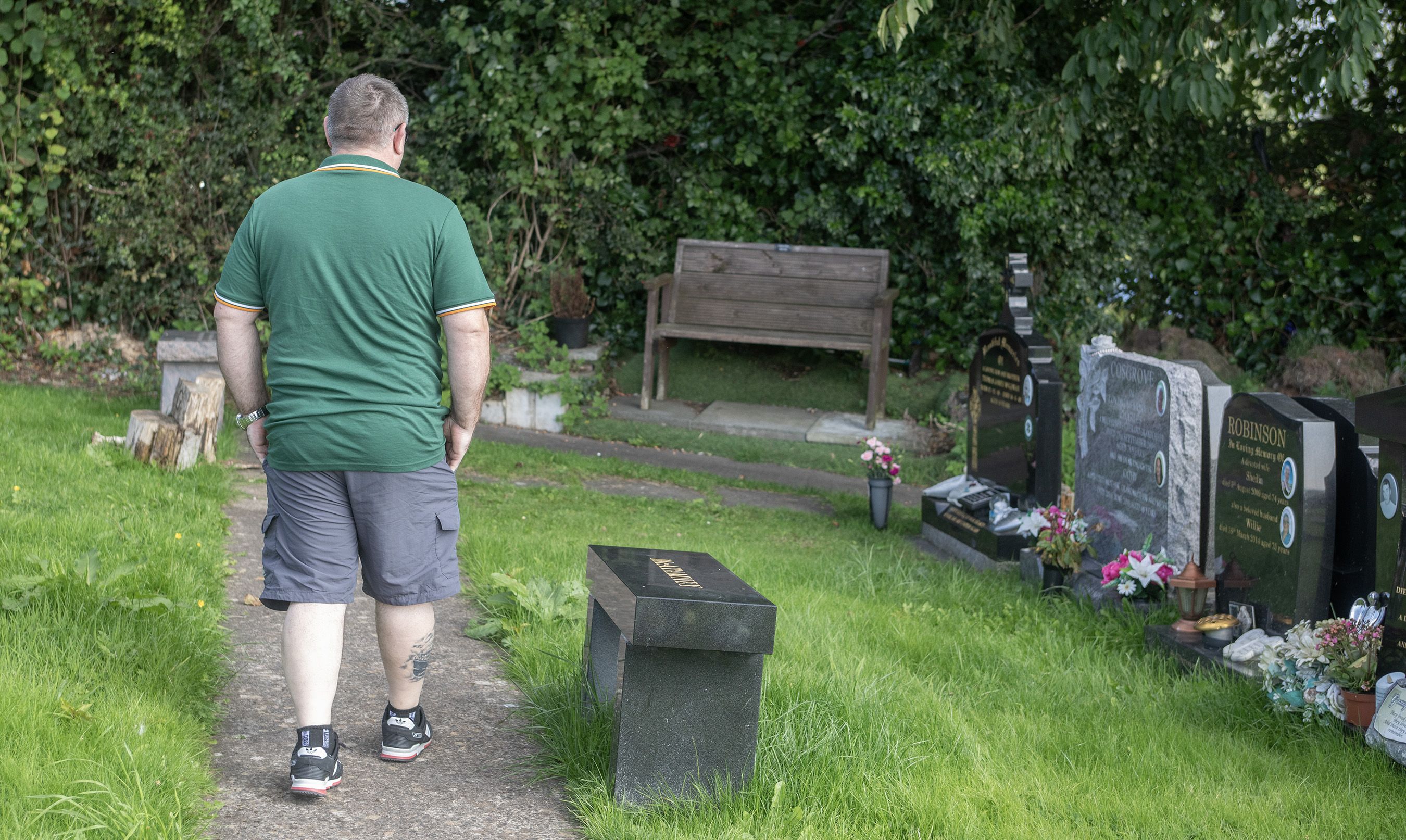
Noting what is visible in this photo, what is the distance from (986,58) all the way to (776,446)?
3741mm

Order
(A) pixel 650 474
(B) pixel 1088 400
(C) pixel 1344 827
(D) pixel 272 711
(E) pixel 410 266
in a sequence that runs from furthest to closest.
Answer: (A) pixel 650 474
(B) pixel 1088 400
(D) pixel 272 711
(C) pixel 1344 827
(E) pixel 410 266

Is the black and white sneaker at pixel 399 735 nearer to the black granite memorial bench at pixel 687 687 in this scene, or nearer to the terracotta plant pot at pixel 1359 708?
the black granite memorial bench at pixel 687 687

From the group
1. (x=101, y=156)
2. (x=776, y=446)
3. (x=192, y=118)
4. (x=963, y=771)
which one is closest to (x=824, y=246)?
(x=776, y=446)

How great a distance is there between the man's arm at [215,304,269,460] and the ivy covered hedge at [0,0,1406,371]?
24.2 feet

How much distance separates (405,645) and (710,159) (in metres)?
8.39

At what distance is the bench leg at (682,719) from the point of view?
8.58ft

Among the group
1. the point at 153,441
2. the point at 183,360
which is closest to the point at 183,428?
the point at 153,441

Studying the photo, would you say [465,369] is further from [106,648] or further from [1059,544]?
[1059,544]

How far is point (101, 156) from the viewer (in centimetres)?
995

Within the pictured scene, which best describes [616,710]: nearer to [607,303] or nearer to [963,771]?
[963,771]

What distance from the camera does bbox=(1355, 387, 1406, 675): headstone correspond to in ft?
10.9

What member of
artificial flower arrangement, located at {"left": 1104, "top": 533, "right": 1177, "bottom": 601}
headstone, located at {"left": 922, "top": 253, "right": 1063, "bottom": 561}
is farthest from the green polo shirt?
headstone, located at {"left": 922, "top": 253, "right": 1063, "bottom": 561}

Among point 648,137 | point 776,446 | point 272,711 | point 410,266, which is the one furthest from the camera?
point 648,137

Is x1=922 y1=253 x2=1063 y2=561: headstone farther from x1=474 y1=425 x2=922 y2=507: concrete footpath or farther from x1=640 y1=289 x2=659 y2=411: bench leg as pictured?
x1=640 y1=289 x2=659 y2=411: bench leg
